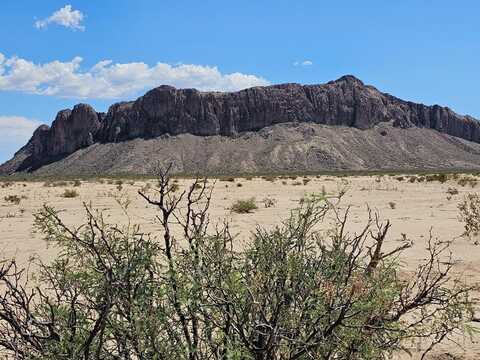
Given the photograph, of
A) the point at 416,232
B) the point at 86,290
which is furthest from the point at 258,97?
the point at 86,290

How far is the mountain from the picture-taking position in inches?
4660

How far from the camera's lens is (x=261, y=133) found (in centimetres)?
13562

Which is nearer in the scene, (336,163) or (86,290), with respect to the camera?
(86,290)

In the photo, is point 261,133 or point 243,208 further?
point 261,133

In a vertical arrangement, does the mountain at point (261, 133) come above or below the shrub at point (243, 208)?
above

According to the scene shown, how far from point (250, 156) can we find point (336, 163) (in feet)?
64.4

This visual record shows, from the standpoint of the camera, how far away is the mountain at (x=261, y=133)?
11838 cm

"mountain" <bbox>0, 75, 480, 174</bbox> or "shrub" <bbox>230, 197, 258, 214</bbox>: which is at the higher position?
"mountain" <bbox>0, 75, 480, 174</bbox>

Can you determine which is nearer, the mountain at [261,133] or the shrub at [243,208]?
the shrub at [243,208]

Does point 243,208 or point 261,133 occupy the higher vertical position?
point 261,133

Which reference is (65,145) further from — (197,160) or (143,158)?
(197,160)

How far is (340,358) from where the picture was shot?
2.72m

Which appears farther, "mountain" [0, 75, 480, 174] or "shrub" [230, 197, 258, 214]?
"mountain" [0, 75, 480, 174]

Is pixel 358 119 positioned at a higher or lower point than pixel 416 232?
higher
